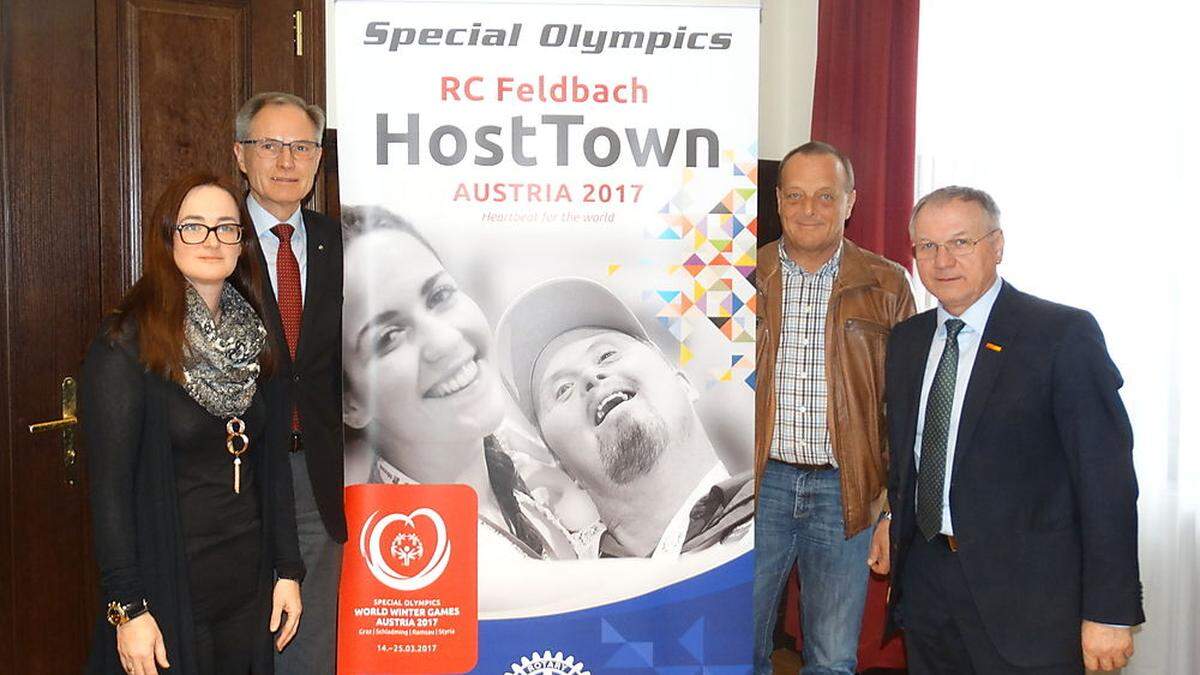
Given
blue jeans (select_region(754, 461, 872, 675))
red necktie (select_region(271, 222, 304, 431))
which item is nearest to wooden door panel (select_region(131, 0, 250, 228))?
red necktie (select_region(271, 222, 304, 431))

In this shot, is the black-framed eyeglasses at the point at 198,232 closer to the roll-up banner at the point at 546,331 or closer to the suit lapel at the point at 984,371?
the roll-up banner at the point at 546,331

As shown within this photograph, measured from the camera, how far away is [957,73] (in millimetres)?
3301

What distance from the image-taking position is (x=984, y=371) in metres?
2.03

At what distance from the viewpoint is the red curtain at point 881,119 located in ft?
11.2

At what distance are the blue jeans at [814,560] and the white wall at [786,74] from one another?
1.96 m

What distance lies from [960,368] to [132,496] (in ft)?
5.53

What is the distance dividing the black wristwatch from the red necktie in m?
0.57

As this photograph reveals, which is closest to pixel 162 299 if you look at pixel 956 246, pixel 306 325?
pixel 306 325

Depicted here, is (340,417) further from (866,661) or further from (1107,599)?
(866,661)

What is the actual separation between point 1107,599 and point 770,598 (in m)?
0.89

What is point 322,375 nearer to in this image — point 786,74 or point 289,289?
point 289,289

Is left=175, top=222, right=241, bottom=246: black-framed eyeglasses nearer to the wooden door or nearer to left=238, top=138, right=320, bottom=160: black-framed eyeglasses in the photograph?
left=238, top=138, right=320, bottom=160: black-framed eyeglasses

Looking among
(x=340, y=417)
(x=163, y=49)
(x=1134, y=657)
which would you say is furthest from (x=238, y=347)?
(x=1134, y=657)

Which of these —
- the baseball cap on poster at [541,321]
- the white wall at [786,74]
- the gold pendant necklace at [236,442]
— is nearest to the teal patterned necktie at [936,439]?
the baseball cap on poster at [541,321]
